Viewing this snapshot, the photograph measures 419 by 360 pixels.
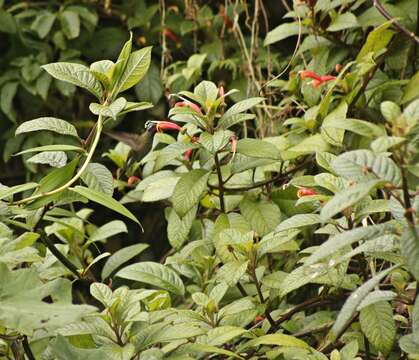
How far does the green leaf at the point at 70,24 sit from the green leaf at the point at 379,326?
1.78 m

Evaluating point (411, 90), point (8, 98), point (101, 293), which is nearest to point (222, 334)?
point (101, 293)

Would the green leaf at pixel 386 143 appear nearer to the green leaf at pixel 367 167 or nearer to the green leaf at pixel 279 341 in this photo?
the green leaf at pixel 367 167

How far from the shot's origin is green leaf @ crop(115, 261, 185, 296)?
1.51m

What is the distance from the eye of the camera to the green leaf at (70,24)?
2743mm

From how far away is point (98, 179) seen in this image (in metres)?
1.38

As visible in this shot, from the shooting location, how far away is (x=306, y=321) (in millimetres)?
1572

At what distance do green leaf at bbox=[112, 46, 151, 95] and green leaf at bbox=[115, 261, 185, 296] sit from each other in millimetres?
404

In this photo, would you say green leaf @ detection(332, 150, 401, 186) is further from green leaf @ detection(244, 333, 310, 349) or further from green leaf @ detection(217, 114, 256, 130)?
green leaf @ detection(217, 114, 256, 130)

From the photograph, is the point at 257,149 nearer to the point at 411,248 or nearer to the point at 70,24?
the point at 411,248

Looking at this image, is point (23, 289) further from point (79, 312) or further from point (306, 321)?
point (306, 321)

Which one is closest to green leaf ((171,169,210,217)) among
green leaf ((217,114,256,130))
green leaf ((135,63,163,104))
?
green leaf ((217,114,256,130))

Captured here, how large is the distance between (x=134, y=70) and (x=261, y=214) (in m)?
0.49

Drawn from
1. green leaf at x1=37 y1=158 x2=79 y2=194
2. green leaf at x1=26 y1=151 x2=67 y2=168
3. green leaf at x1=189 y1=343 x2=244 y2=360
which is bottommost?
green leaf at x1=189 y1=343 x2=244 y2=360

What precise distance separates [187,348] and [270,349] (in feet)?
0.73
